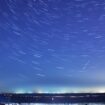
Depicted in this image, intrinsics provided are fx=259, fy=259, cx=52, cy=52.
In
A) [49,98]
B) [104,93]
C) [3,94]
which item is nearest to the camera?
[104,93]

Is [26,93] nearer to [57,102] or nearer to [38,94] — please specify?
[38,94]

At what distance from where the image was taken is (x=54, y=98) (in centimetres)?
10238

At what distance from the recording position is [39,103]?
341ft

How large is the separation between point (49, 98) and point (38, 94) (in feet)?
17.0

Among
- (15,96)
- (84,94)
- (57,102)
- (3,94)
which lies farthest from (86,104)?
(3,94)

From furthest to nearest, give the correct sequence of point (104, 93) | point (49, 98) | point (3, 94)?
point (3, 94), point (49, 98), point (104, 93)

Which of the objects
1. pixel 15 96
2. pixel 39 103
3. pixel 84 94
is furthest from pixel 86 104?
pixel 15 96

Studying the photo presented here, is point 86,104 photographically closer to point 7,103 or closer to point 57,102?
point 57,102

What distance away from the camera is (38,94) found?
105 m

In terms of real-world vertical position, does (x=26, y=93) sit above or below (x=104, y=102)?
above

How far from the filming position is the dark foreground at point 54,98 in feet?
319

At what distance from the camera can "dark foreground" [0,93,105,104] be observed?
97.4m

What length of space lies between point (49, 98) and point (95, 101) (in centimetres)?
1818

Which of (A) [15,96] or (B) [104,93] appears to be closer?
(B) [104,93]
